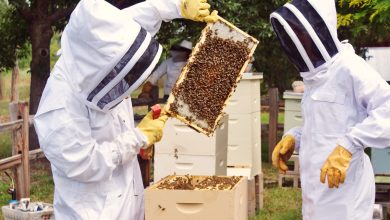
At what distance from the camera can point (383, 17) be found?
227 inches

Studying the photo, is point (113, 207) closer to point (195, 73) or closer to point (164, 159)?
point (195, 73)


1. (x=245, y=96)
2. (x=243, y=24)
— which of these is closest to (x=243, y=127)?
(x=245, y=96)

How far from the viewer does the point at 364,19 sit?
7.43 metres

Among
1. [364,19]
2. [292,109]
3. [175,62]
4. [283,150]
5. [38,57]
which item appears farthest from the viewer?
[38,57]

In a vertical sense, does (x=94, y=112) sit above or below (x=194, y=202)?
above

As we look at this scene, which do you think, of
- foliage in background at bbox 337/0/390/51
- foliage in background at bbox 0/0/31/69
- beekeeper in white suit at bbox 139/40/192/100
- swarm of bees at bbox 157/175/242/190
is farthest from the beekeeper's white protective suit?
foliage in background at bbox 0/0/31/69

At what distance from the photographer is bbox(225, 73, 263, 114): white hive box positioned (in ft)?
22.6

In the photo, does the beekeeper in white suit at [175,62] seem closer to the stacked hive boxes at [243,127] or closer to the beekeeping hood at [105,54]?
the stacked hive boxes at [243,127]

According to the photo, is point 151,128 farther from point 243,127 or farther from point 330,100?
point 243,127

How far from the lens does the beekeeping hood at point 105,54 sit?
10.5ft

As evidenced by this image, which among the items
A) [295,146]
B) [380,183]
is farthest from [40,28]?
[295,146]

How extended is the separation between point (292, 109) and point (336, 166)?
5.16 meters

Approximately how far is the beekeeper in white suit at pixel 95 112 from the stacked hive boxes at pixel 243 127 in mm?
3362

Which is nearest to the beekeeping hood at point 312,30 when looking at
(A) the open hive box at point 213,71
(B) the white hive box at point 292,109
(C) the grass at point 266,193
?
(A) the open hive box at point 213,71
